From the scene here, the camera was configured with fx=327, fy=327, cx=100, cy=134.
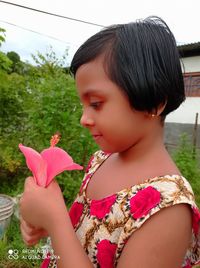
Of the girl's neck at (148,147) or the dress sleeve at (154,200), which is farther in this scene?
the girl's neck at (148,147)

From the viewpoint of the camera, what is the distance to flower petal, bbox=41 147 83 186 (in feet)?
2.97

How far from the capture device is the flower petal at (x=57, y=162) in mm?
904

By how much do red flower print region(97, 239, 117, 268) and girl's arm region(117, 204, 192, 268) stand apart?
7 cm

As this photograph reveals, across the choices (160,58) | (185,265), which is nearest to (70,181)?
(185,265)

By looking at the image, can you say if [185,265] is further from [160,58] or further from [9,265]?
[9,265]

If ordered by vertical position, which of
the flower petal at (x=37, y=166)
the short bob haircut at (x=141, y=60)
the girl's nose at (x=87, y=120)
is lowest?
the flower petal at (x=37, y=166)

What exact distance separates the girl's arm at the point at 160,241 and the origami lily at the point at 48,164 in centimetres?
26

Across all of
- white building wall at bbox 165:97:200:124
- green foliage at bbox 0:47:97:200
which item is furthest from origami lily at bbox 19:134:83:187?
white building wall at bbox 165:97:200:124

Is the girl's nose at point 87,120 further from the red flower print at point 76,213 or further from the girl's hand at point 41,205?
the red flower print at point 76,213

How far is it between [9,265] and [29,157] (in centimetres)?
193

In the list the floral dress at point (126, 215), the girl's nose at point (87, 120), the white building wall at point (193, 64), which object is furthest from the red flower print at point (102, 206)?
the white building wall at point (193, 64)

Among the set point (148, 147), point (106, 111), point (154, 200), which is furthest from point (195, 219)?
point (106, 111)

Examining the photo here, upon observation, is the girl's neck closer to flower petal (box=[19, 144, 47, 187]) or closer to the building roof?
flower petal (box=[19, 144, 47, 187])

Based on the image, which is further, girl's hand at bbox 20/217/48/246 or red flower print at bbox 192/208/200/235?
girl's hand at bbox 20/217/48/246
